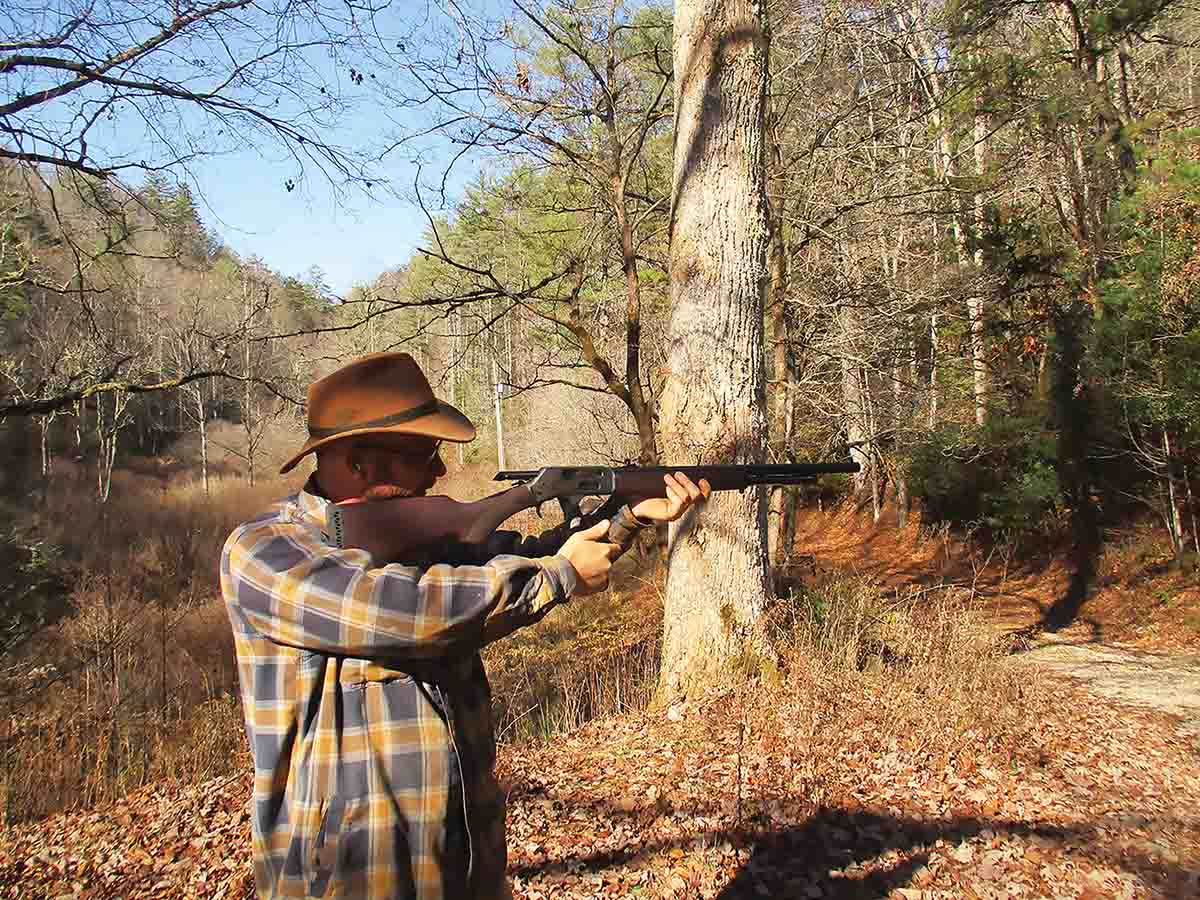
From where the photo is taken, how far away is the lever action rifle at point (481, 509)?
184 cm

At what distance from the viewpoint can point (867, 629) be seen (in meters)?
6.23

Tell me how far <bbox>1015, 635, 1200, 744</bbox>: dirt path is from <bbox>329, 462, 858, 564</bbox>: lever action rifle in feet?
18.8

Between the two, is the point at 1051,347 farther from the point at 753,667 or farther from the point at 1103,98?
the point at 753,667

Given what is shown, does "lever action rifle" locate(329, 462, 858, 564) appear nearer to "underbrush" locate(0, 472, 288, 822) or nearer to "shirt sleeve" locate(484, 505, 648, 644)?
"shirt sleeve" locate(484, 505, 648, 644)

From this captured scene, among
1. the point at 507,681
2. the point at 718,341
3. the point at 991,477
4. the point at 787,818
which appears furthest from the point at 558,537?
the point at 991,477

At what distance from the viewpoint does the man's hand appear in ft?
8.61

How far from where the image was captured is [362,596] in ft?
5.42

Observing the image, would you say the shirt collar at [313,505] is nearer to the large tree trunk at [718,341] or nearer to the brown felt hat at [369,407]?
the brown felt hat at [369,407]

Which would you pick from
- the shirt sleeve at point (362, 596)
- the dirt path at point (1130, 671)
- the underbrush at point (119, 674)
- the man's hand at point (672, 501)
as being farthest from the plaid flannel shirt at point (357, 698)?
the dirt path at point (1130, 671)

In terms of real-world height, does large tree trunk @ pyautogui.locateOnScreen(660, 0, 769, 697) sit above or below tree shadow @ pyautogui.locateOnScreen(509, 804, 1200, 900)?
above

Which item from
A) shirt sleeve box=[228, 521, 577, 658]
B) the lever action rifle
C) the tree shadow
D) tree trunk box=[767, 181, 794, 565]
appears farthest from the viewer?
tree trunk box=[767, 181, 794, 565]

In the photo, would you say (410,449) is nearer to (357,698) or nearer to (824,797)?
(357,698)

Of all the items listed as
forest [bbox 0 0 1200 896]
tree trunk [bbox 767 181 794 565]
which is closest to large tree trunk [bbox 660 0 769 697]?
forest [bbox 0 0 1200 896]

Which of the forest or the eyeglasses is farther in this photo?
the forest
